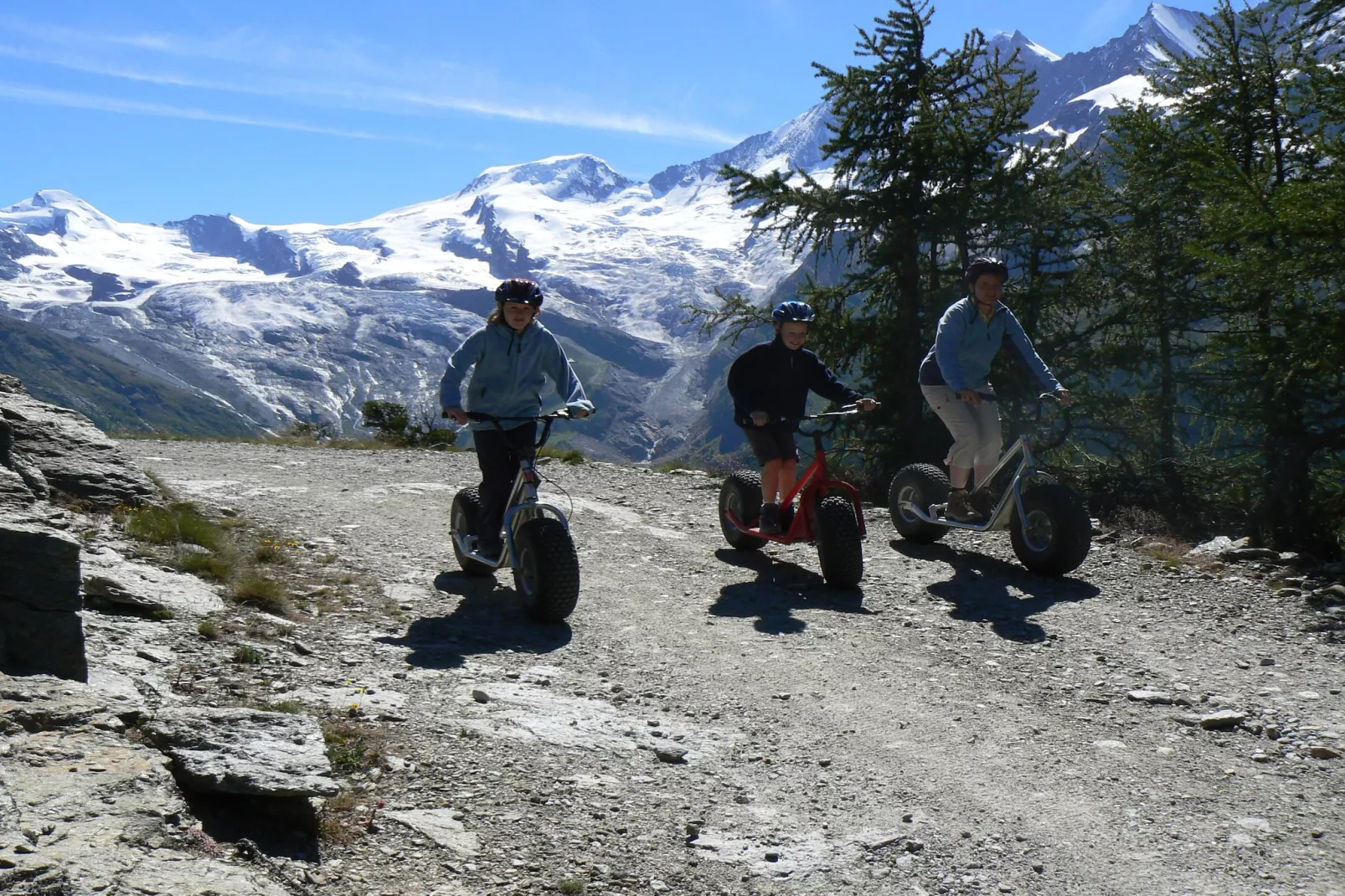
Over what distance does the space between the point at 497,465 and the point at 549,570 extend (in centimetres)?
113

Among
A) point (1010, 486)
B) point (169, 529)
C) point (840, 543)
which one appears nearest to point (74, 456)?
point (169, 529)

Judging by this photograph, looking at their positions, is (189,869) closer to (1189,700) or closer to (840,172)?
(1189,700)

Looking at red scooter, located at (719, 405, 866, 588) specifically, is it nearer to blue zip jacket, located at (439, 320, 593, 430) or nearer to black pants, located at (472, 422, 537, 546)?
blue zip jacket, located at (439, 320, 593, 430)

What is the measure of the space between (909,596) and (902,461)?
29.3 feet

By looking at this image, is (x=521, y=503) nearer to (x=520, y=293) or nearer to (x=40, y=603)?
(x=520, y=293)

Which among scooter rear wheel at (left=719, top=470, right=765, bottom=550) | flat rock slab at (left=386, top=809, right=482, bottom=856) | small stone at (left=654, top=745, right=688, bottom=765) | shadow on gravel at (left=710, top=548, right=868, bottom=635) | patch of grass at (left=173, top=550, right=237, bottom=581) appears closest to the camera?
flat rock slab at (left=386, top=809, right=482, bottom=856)

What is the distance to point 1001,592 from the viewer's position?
901cm

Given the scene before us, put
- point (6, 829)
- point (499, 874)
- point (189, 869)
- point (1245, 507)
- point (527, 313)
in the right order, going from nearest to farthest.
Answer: point (6, 829) → point (189, 869) → point (499, 874) → point (527, 313) → point (1245, 507)

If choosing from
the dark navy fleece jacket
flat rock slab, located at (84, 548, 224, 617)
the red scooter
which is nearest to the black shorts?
the dark navy fleece jacket

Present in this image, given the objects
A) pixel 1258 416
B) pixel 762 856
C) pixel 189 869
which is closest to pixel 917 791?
pixel 762 856

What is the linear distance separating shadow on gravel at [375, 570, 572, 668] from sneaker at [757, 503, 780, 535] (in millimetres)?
2395

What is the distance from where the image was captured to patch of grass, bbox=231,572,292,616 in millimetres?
7359

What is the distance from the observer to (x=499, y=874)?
13.4ft

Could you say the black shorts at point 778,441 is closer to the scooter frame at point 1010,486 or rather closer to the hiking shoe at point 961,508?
the hiking shoe at point 961,508
